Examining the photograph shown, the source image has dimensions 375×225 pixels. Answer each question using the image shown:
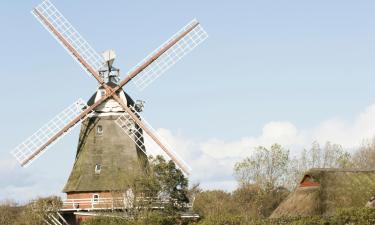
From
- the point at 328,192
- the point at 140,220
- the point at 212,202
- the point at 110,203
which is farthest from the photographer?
the point at 212,202

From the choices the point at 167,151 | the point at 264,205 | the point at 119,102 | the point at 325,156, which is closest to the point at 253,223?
the point at 167,151

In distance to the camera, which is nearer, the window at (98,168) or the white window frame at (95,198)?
the white window frame at (95,198)

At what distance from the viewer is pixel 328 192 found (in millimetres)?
40094

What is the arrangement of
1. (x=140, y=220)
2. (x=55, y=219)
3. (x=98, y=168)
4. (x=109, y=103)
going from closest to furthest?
(x=140, y=220) < (x=98, y=168) < (x=55, y=219) < (x=109, y=103)

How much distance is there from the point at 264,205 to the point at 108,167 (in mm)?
16385

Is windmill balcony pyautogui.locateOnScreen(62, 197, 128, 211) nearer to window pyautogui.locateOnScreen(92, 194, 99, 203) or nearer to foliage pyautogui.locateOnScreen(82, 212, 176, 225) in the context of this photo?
window pyautogui.locateOnScreen(92, 194, 99, 203)

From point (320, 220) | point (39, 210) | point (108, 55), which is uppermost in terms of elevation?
point (108, 55)

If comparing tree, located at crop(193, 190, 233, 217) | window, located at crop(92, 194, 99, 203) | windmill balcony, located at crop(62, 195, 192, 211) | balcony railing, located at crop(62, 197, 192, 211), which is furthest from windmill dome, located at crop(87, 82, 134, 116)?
tree, located at crop(193, 190, 233, 217)

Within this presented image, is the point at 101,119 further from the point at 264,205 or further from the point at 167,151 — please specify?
the point at 264,205

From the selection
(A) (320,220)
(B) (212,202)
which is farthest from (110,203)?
(A) (320,220)

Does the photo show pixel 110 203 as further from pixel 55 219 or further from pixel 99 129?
pixel 99 129

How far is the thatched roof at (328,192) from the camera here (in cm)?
3950

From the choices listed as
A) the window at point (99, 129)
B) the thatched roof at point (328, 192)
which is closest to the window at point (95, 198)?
the window at point (99, 129)

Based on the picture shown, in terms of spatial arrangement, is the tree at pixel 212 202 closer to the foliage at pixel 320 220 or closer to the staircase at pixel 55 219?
the staircase at pixel 55 219
